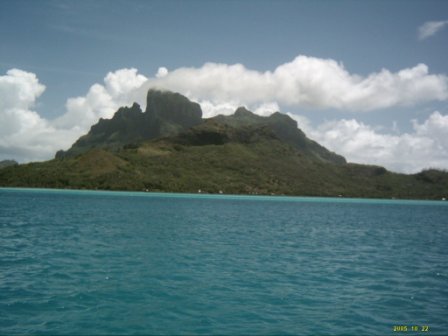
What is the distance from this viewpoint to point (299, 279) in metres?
27.0

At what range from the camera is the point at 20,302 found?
19.6m

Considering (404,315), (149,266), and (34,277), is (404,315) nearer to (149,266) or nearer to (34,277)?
(149,266)

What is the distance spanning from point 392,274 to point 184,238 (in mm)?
24874

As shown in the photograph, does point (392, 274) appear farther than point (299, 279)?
Yes

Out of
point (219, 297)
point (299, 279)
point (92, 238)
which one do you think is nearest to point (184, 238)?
point (92, 238)

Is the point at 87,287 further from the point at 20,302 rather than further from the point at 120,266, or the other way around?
the point at 120,266

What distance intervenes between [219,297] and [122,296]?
5443mm

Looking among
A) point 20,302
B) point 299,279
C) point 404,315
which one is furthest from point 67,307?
point 404,315

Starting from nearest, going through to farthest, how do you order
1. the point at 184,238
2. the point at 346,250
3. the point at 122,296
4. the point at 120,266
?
the point at 122,296 → the point at 120,266 → the point at 346,250 → the point at 184,238

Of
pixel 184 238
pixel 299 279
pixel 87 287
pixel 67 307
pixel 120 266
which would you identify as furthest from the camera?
pixel 184 238

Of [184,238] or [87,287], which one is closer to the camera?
[87,287]
